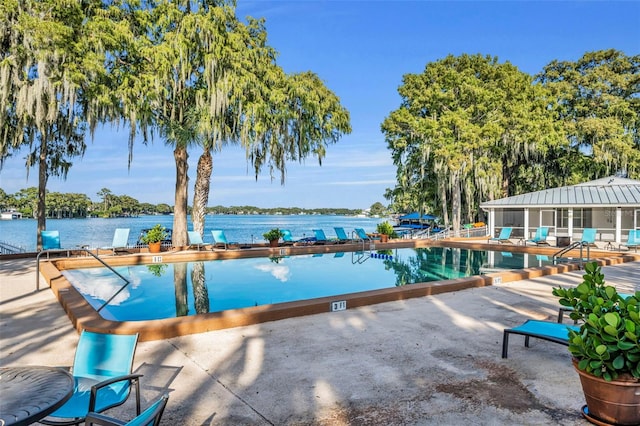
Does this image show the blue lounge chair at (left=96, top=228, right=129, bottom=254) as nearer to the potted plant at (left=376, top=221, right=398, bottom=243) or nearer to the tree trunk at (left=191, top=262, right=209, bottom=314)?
the tree trunk at (left=191, top=262, right=209, bottom=314)

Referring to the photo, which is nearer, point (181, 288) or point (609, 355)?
point (609, 355)

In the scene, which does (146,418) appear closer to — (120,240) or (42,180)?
(120,240)

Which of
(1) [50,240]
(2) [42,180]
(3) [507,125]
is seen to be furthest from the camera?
(3) [507,125]

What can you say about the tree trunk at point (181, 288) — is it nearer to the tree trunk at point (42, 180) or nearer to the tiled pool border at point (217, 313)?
the tiled pool border at point (217, 313)

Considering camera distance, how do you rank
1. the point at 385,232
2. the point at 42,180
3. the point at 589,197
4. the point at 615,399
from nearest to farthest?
the point at 615,399 → the point at 42,180 → the point at 385,232 → the point at 589,197

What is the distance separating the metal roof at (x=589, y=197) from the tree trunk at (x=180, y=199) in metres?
16.6

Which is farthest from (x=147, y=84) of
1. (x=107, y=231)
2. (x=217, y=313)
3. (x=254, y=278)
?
(x=107, y=231)

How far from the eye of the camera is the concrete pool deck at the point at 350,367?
8.97ft

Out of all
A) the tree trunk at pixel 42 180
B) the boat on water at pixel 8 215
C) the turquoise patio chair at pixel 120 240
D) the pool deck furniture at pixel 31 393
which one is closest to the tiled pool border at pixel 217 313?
the turquoise patio chair at pixel 120 240

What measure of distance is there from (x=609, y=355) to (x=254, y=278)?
27.6 ft

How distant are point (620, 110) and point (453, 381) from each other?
3008cm

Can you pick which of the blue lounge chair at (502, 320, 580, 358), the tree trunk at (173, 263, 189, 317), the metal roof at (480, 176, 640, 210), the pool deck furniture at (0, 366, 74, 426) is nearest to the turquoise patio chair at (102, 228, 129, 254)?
the tree trunk at (173, 263, 189, 317)

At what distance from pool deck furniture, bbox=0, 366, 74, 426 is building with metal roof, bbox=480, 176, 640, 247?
2096 centimetres

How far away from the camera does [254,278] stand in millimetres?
9922
